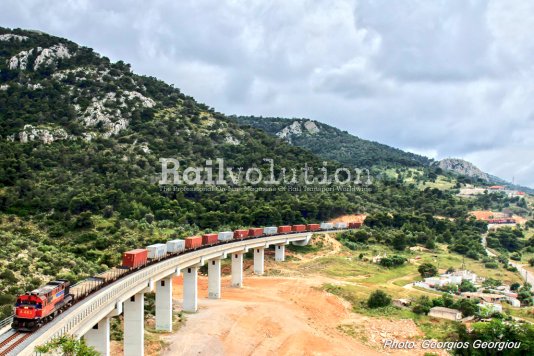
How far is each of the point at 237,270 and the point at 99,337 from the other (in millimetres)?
39020

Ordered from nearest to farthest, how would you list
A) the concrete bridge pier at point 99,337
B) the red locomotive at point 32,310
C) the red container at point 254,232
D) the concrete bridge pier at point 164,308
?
1. the red locomotive at point 32,310
2. the concrete bridge pier at point 99,337
3. the concrete bridge pier at point 164,308
4. the red container at point 254,232

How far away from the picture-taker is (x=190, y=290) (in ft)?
181

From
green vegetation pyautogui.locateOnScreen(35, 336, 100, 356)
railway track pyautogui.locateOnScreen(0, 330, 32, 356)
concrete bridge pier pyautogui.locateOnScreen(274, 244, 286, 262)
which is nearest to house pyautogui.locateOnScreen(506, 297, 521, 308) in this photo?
concrete bridge pier pyautogui.locateOnScreen(274, 244, 286, 262)

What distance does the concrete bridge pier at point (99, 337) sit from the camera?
32.8m

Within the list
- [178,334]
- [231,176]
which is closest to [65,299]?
[178,334]

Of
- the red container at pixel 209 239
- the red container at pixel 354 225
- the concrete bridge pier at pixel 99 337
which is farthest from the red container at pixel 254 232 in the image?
the concrete bridge pier at pixel 99 337

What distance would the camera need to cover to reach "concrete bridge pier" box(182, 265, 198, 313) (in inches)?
2160

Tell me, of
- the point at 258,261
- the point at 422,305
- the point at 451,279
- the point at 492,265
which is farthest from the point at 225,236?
the point at 492,265

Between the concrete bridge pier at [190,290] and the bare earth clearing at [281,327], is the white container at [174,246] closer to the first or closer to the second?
the concrete bridge pier at [190,290]

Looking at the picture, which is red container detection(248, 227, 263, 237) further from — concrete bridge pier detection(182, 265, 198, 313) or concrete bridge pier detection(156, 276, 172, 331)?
concrete bridge pier detection(156, 276, 172, 331)

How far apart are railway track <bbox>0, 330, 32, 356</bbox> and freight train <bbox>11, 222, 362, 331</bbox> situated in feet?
1.88

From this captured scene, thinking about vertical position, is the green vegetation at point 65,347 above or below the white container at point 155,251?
below

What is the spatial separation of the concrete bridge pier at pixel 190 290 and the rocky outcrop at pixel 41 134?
224 ft

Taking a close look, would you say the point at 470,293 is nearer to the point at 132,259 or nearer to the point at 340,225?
the point at 340,225
